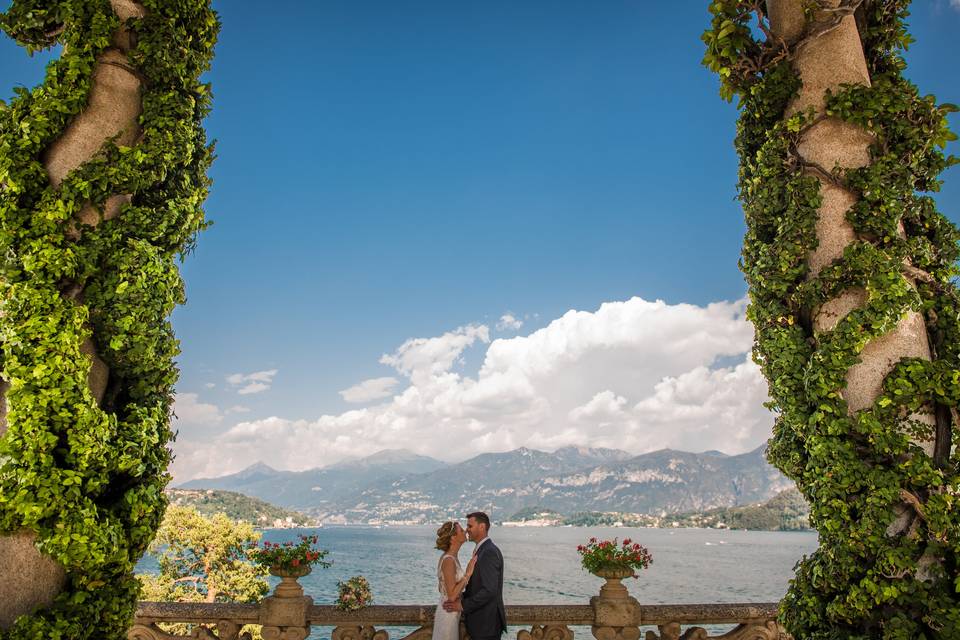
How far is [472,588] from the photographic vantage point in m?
5.77

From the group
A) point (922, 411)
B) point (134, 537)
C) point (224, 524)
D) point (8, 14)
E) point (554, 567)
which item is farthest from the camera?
point (554, 567)

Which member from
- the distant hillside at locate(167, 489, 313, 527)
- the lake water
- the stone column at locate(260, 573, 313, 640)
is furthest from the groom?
the distant hillside at locate(167, 489, 313, 527)

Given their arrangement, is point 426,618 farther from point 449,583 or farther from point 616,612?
point 616,612

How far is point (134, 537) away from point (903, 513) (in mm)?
6065

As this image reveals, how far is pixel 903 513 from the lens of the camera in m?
4.18

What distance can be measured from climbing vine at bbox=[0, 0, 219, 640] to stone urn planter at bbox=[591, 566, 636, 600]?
5.05m

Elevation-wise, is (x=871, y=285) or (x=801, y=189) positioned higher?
A: (x=801, y=189)

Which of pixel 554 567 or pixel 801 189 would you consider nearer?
pixel 801 189

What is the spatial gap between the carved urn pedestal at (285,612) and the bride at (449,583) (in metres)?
1.93

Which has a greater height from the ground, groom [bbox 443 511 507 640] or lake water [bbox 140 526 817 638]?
groom [bbox 443 511 507 640]

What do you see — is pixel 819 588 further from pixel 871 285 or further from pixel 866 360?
pixel 871 285

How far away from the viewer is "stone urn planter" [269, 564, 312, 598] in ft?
22.5

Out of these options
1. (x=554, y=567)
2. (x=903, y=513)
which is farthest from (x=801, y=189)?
(x=554, y=567)

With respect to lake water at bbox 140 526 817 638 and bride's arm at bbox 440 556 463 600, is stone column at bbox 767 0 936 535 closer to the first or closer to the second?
bride's arm at bbox 440 556 463 600
